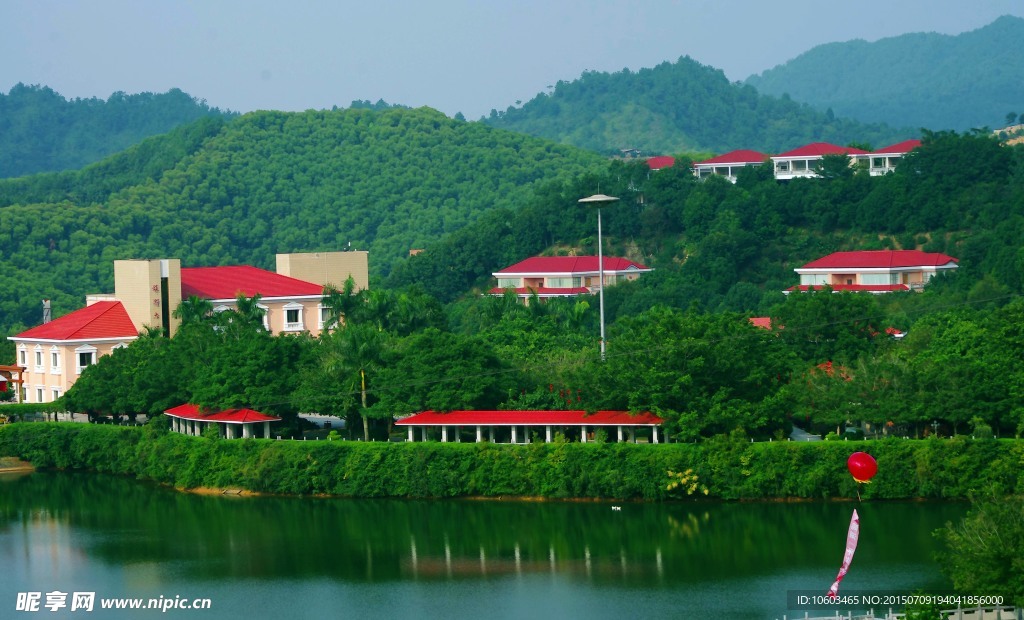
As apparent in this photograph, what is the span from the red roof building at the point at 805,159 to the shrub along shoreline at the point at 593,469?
3480 cm

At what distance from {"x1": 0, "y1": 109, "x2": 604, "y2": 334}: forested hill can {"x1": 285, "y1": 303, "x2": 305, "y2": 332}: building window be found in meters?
24.7

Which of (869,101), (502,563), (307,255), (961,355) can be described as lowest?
(502,563)

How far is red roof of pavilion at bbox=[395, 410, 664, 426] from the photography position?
30.4 m

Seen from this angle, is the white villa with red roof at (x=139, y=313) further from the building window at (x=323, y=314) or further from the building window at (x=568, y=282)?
the building window at (x=568, y=282)

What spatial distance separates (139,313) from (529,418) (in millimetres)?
14238

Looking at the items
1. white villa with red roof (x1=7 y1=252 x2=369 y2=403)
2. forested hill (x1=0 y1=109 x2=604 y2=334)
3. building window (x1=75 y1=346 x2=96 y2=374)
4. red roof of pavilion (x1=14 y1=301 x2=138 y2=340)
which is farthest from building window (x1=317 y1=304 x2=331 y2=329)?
forested hill (x1=0 y1=109 x2=604 y2=334)

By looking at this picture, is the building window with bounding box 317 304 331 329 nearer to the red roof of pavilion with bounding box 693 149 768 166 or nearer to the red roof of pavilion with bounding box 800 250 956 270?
the red roof of pavilion with bounding box 800 250 956 270

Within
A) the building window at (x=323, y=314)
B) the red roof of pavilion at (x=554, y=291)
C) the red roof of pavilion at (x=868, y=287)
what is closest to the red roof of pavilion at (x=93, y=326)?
the building window at (x=323, y=314)

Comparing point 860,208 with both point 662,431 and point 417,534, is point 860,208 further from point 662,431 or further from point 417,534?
point 417,534

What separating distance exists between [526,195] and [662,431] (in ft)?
163

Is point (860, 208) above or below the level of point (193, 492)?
above

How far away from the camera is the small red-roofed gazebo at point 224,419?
109ft

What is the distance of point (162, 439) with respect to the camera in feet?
112

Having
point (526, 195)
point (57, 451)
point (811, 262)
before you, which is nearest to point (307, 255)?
point (57, 451)
